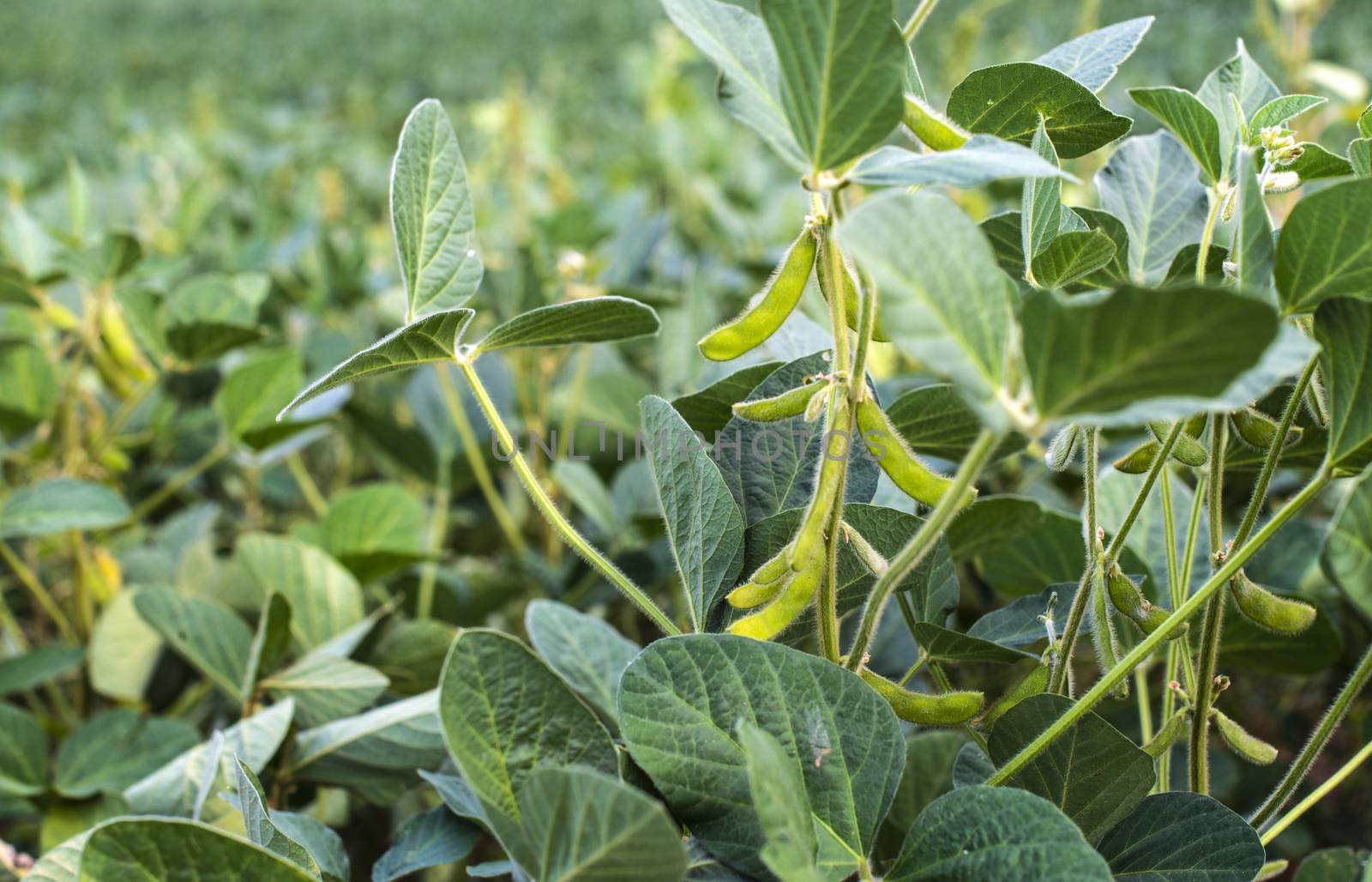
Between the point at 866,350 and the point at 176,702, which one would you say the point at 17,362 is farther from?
the point at 866,350

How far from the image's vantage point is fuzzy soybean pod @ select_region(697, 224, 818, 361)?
1.42 ft

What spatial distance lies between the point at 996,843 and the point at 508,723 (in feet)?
0.56

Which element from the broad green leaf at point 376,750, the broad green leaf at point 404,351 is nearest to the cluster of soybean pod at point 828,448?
the broad green leaf at point 404,351

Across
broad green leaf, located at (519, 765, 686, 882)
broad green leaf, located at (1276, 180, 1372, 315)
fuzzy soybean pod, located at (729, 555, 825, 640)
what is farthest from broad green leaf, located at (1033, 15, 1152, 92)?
broad green leaf, located at (519, 765, 686, 882)

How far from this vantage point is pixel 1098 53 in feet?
1.59

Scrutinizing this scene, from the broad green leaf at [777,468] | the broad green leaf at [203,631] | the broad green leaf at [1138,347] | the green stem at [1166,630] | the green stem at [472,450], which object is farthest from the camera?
the green stem at [472,450]

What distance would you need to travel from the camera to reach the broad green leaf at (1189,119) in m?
0.45

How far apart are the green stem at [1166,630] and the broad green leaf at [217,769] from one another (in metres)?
0.36

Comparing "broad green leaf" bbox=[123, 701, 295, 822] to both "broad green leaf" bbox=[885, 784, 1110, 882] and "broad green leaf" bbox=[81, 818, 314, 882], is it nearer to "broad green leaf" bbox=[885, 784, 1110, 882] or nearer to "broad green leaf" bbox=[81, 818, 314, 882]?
"broad green leaf" bbox=[81, 818, 314, 882]

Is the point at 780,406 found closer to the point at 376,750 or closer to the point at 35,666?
the point at 376,750

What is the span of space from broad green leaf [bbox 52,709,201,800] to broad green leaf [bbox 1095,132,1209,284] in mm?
643

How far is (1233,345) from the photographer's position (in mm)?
294

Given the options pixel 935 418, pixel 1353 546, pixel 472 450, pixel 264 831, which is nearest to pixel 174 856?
pixel 264 831

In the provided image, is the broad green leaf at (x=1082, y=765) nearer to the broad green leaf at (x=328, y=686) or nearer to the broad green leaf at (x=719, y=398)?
the broad green leaf at (x=719, y=398)
